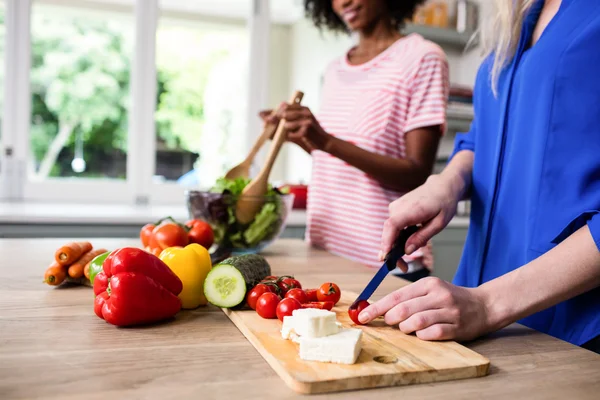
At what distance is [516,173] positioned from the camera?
3.65 feet

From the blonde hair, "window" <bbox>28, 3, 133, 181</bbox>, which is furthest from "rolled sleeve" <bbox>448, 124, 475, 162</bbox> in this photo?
"window" <bbox>28, 3, 133, 181</bbox>

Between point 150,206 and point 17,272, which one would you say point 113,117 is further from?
point 17,272

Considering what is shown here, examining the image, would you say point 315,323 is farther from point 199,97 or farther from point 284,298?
point 199,97

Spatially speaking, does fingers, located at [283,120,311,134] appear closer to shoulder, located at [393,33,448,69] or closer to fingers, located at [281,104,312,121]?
fingers, located at [281,104,312,121]

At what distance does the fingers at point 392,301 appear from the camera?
85cm

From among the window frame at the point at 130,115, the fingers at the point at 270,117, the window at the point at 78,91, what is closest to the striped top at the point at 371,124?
the fingers at the point at 270,117

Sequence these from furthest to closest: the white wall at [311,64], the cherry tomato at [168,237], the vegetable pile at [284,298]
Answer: the white wall at [311,64] → the cherry tomato at [168,237] → the vegetable pile at [284,298]

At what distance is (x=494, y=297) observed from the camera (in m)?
0.86

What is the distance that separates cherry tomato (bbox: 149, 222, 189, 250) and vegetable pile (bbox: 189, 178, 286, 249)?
0.65 ft

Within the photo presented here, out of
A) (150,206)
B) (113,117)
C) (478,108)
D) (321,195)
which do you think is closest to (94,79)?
(113,117)

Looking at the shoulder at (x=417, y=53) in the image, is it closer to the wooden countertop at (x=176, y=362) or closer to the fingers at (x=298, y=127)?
the fingers at (x=298, y=127)

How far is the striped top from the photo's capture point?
1.60 metres

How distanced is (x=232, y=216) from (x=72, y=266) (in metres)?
0.51

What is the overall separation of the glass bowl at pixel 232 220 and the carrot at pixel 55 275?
1.58ft
